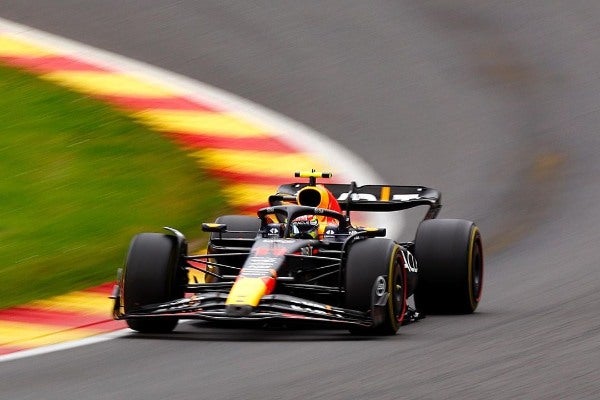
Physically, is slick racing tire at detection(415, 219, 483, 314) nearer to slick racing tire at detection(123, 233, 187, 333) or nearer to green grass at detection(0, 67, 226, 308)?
slick racing tire at detection(123, 233, 187, 333)

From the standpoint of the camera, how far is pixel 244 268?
9.48 meters

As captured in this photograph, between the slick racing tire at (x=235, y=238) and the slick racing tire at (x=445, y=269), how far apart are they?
1.26 m

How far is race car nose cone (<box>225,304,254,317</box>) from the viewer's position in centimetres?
910

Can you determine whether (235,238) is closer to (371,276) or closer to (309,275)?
(309,275)

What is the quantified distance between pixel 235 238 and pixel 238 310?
1728 millimetres

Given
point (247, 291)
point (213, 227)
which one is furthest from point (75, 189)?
point (247, 291)

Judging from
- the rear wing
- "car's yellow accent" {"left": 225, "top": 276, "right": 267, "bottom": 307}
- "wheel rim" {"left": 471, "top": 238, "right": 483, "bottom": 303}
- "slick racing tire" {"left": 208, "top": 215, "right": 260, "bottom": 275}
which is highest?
the rear wing

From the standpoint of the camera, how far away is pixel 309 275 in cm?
988

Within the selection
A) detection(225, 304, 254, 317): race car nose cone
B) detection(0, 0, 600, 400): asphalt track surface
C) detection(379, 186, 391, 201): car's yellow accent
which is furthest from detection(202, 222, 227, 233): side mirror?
detection(379, 186, 391, 201): car's yellow accent

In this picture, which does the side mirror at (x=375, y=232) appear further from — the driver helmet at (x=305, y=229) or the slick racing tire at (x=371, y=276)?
the driver helmet at (x=305, y=229)

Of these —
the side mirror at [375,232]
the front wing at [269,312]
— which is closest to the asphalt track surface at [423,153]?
the front wing at [269,312]

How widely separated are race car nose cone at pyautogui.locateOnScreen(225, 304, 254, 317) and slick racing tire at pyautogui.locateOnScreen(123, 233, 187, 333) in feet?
2.19

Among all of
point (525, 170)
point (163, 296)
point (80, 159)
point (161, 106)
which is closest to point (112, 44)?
point (161, 106)

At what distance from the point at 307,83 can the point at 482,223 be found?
4688mm
